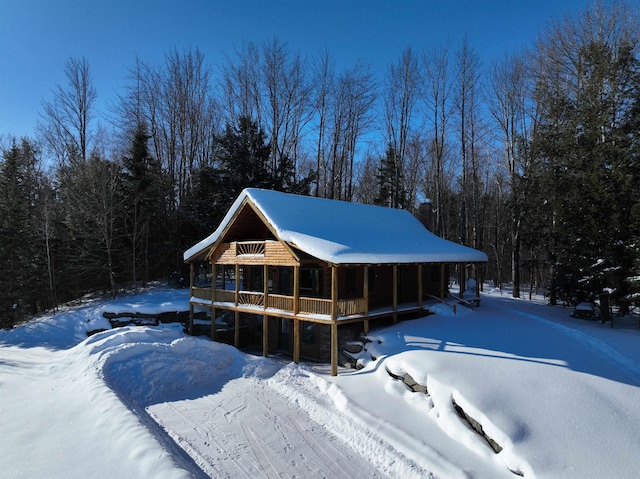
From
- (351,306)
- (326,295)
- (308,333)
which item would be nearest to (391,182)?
(326,295)

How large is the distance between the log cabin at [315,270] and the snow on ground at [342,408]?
1.57m

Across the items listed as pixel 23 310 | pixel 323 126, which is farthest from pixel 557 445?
pixel 23 310

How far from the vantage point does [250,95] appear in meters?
28.8

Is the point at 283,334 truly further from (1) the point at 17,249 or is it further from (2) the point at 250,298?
(1) the point at 17,249

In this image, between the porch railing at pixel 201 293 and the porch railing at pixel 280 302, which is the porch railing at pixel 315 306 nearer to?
the porch railing at pixel 280 302

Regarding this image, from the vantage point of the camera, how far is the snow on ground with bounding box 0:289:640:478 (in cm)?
670

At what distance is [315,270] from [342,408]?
689 cm

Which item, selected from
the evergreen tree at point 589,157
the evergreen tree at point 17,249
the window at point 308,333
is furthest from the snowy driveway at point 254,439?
the evergreen tree at point 17,249

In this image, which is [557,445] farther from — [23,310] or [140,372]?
[23,310]

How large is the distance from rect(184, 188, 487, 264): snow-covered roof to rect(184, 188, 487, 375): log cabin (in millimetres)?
44

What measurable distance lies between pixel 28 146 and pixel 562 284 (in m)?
38.4

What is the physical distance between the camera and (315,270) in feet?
51.2

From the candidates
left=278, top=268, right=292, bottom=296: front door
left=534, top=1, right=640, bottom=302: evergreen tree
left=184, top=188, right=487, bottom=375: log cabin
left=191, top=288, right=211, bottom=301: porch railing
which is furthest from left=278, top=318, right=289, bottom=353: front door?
left=534, top=1, right=640, bottom=302: evergreen tree

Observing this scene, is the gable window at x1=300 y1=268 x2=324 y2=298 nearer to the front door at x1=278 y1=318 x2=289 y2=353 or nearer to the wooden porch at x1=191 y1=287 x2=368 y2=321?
the wooden porch at x1=191 y1=287 x2=368 y2=321
